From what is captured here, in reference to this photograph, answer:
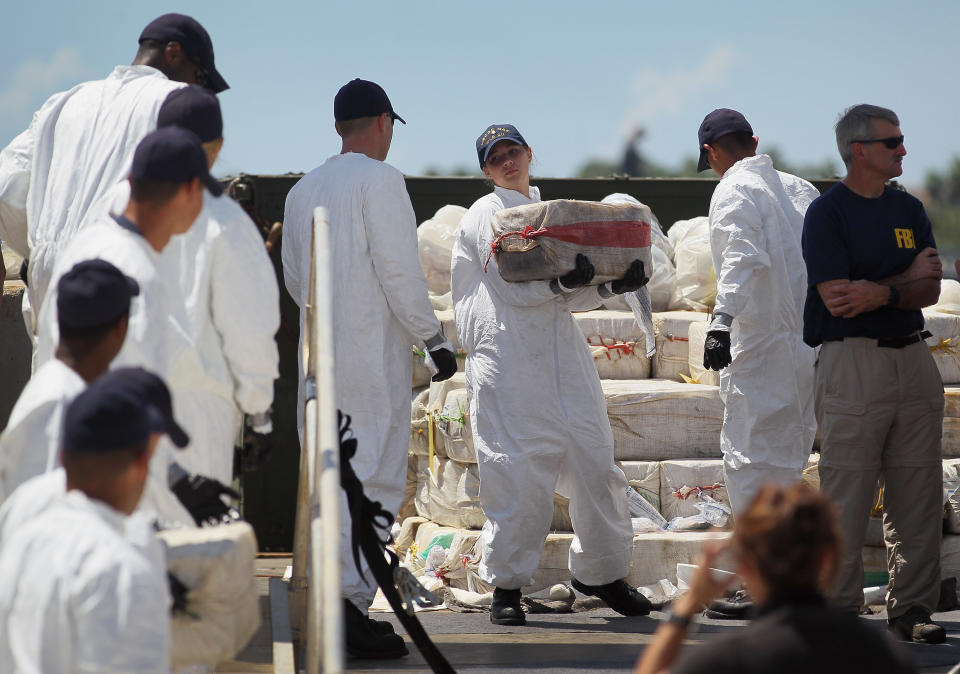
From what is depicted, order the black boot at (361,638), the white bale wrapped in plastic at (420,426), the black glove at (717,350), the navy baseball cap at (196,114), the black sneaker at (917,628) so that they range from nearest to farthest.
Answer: the navy baseball cap at (196,114) → the black boot at (361,638) → the black sneaker at (917,628) → the black glove at (717,350) → the white bale wrapped in plastic at (420,426)

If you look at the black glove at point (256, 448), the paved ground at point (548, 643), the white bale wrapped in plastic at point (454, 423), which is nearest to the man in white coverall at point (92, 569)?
the black glove at point (256, 448)

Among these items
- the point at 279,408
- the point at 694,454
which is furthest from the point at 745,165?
the point at 279,408

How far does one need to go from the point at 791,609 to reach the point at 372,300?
322 centimetres

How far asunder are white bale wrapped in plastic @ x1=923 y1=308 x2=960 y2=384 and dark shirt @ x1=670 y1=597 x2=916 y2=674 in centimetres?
492

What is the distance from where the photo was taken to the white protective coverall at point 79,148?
3850mm

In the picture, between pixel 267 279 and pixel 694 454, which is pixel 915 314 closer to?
pixel 694 454

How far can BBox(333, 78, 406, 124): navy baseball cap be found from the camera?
5.25 meters

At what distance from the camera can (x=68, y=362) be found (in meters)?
2.69

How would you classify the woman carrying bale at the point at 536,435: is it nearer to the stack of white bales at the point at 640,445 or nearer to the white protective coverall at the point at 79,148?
the stack of white bales at the point at 640,445

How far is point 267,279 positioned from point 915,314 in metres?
2.92

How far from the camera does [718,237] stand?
574 centimetres

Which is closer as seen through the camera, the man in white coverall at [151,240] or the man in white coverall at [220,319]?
the man in white coverall at [151,240]

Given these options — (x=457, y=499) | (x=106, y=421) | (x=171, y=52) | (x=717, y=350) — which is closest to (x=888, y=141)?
(x=717, y=350)

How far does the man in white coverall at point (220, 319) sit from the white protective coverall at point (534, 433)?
2443mm
